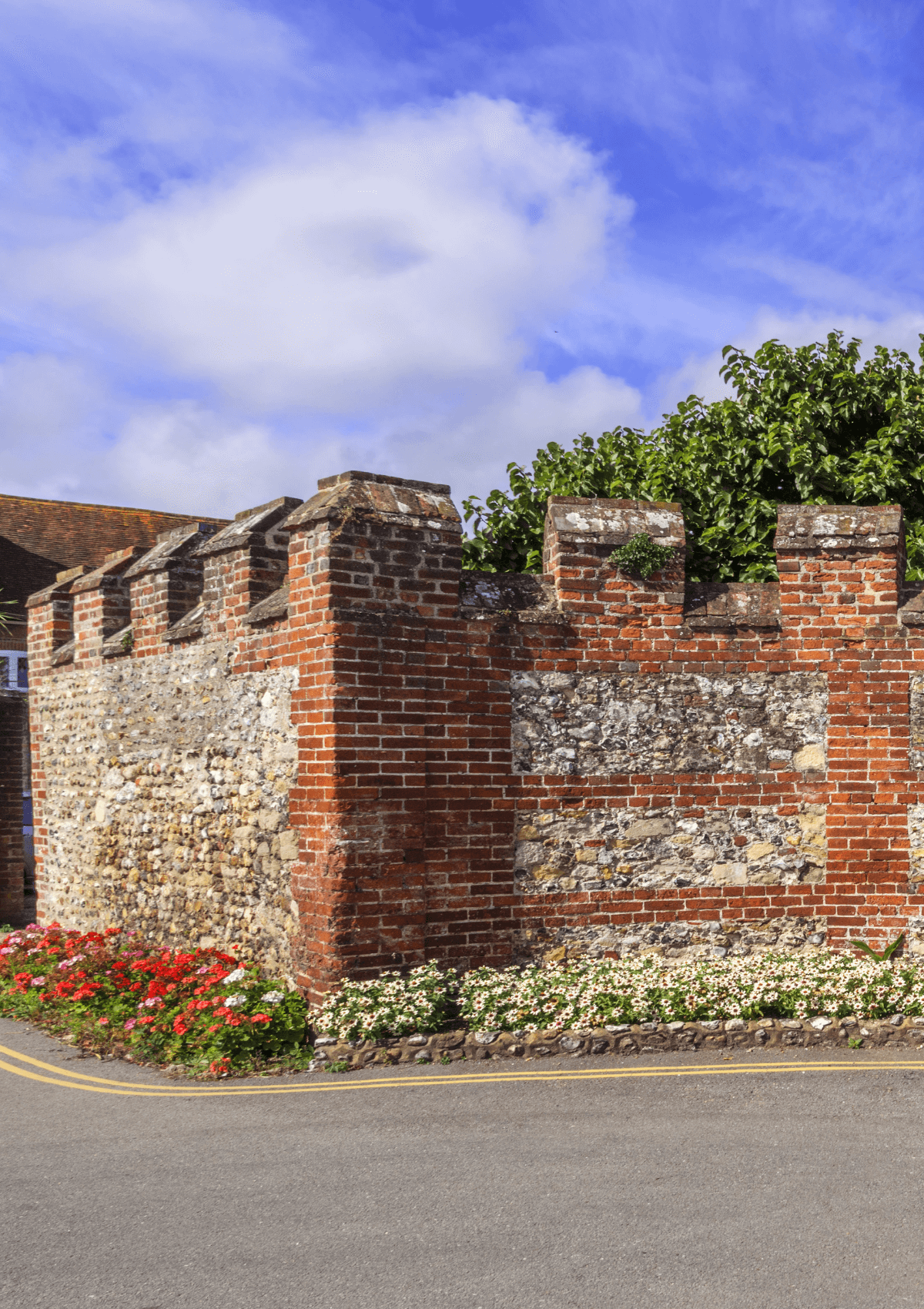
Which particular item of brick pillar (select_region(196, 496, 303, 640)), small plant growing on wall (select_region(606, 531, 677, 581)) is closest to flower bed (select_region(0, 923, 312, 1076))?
brick pillar (select_region(196, 496, 303, 640))

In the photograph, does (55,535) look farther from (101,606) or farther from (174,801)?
(174,801)

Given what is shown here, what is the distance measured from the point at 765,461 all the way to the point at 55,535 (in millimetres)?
18982

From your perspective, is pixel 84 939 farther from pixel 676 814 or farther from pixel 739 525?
pixel 739 525

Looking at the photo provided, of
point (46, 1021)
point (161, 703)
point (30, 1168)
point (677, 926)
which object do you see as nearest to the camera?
point (30, 1168)

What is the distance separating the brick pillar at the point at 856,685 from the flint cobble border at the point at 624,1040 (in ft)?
3.79

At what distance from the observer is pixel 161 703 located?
9.66 metres

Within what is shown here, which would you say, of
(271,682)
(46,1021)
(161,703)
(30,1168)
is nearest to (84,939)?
(46,1021)

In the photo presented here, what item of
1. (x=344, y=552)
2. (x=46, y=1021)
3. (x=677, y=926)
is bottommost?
(x=46, y=1021)

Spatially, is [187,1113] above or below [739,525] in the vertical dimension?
below

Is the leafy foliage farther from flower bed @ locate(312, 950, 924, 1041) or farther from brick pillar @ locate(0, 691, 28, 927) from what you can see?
brick pillar @ locate(0, 691, 28, 927)

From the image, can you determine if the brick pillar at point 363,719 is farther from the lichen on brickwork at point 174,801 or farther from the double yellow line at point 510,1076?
the double yellow line at point 510,1076

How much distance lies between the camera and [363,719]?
7.23m

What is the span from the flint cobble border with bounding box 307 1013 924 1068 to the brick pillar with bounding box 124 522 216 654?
4.51m

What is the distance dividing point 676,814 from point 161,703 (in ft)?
15.9
